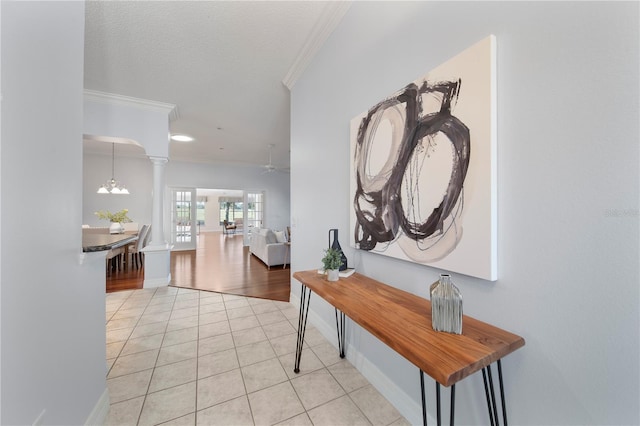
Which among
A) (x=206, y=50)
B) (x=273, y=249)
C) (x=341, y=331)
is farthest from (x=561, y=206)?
(x=273, y=249)

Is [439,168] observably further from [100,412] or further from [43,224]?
[100,412]

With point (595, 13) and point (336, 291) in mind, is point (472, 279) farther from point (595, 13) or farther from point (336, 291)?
point (595, 13)

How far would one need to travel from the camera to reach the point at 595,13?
2.42 ft

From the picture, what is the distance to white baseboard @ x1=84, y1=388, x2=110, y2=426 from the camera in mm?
1316

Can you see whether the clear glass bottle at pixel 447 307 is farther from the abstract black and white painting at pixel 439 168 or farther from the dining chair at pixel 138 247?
the dining chair at pixel 138 247

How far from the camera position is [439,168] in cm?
115

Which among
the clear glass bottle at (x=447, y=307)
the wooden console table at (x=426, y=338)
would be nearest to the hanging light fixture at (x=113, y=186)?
the wooden console table at (x=426, y=338)

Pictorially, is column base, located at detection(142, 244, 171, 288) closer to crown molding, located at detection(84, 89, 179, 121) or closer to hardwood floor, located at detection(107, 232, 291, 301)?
hardwood floor, located at detection(107, 232, 291, 301)

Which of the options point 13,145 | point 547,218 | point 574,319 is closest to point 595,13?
point 547,218

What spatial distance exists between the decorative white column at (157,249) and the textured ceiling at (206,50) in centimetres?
103

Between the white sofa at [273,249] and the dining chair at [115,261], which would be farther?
the white sofa at [273,249]

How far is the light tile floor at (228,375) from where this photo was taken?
144cm

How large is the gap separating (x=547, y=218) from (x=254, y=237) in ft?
20.7

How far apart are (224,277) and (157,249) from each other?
3.98 feet
